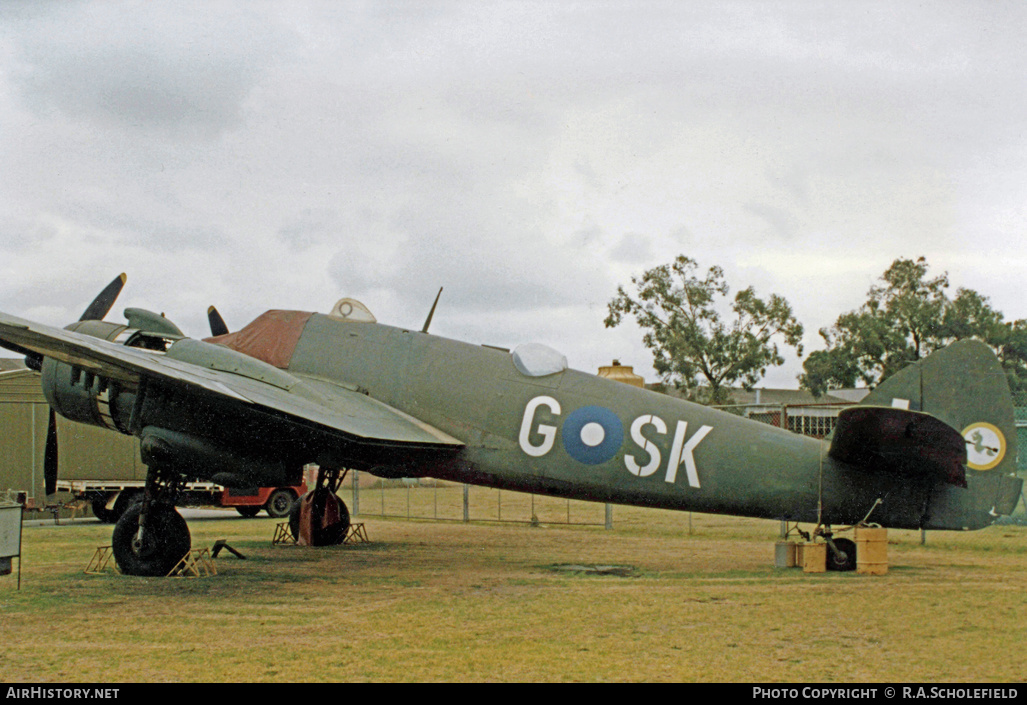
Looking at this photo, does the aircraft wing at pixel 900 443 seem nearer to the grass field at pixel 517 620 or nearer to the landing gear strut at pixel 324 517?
the grass field at pixel 517 620

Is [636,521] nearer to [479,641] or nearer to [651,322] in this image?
[479,641]

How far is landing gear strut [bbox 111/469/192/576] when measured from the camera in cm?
995

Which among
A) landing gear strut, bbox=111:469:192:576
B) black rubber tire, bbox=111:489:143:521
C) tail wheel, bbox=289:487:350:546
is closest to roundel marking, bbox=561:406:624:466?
landing gear strut, bbox=111:469:192:576

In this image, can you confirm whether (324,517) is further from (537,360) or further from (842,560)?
(842,560)

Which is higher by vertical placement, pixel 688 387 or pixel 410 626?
pixel 688 387

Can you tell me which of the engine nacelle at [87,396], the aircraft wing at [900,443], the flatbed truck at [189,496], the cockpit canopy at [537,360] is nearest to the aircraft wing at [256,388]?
the engine nacelle at [87,396]

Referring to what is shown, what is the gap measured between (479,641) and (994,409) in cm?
668

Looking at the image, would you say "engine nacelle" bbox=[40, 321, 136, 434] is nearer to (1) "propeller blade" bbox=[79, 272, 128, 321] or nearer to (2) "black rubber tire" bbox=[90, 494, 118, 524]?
(1) "propeller blade" bbox=[79, 272, 128, 321]

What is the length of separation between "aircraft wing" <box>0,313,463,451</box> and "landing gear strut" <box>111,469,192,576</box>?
1.32 metres

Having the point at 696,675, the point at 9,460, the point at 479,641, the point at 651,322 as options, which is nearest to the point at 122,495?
the point at 9,460

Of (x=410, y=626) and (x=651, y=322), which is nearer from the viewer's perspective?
(x=410, y=626)

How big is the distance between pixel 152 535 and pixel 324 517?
413 cm

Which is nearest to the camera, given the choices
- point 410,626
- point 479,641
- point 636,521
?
point 479,641

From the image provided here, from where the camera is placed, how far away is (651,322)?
134 ft
